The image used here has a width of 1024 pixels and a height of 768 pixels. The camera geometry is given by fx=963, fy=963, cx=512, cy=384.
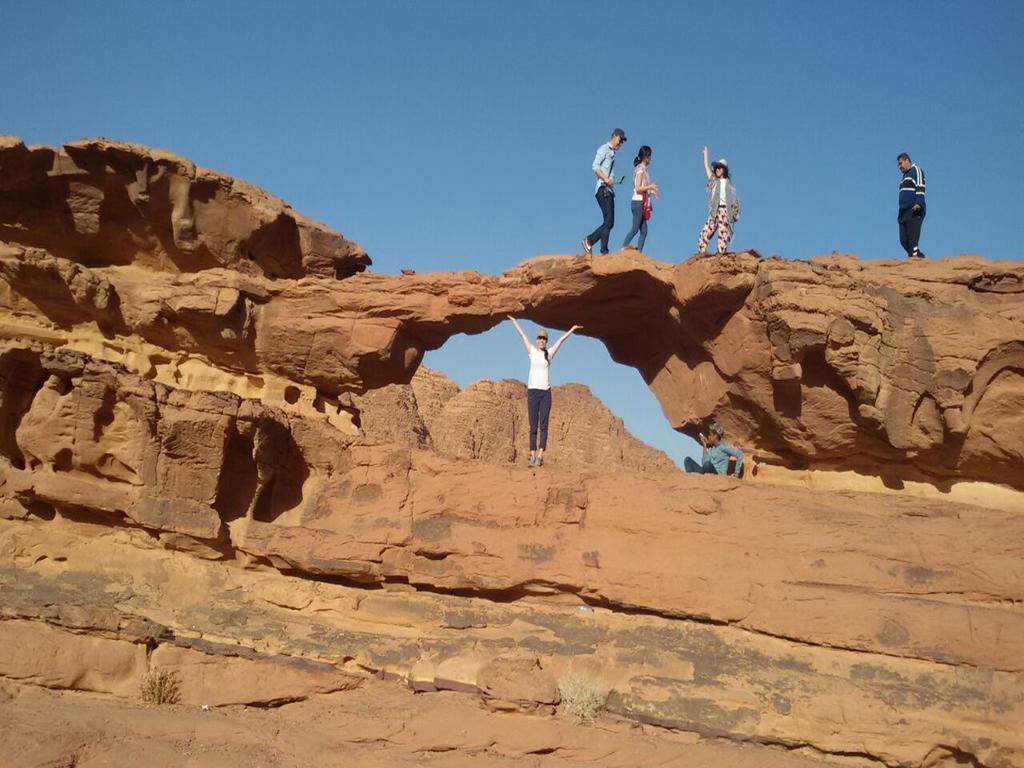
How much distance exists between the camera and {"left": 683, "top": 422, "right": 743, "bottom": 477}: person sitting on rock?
40.4 ft

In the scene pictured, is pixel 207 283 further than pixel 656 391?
No

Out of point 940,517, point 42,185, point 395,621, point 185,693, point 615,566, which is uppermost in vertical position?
point 42,185

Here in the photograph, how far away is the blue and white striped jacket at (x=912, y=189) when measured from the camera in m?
12.8

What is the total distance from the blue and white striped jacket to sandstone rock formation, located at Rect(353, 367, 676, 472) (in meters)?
13.1

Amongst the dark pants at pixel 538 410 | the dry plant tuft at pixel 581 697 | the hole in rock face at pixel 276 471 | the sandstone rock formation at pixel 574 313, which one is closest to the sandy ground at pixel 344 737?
the dry plant tuft at pixel 581 697

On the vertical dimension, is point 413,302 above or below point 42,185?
below

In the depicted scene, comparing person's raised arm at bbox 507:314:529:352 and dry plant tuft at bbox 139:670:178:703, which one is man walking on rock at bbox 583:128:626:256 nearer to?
person's raised arm at bbox 507:314:529:352

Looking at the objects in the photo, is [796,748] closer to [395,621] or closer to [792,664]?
[792,664]

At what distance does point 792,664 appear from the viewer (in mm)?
10102

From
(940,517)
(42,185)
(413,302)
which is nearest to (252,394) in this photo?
(413,302)

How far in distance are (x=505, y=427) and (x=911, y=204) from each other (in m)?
15.6

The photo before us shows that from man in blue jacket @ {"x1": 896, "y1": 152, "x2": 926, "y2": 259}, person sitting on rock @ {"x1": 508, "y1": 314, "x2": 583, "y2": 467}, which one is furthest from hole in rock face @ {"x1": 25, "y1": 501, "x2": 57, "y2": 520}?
man in blue jacket @ {"x1": 896, "y1": 152, "x2": 926, "y2": 259}

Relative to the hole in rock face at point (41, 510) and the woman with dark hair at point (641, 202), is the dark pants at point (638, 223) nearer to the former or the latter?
the woman with dark hair at point (641, 202)

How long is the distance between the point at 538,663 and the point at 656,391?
474cm
